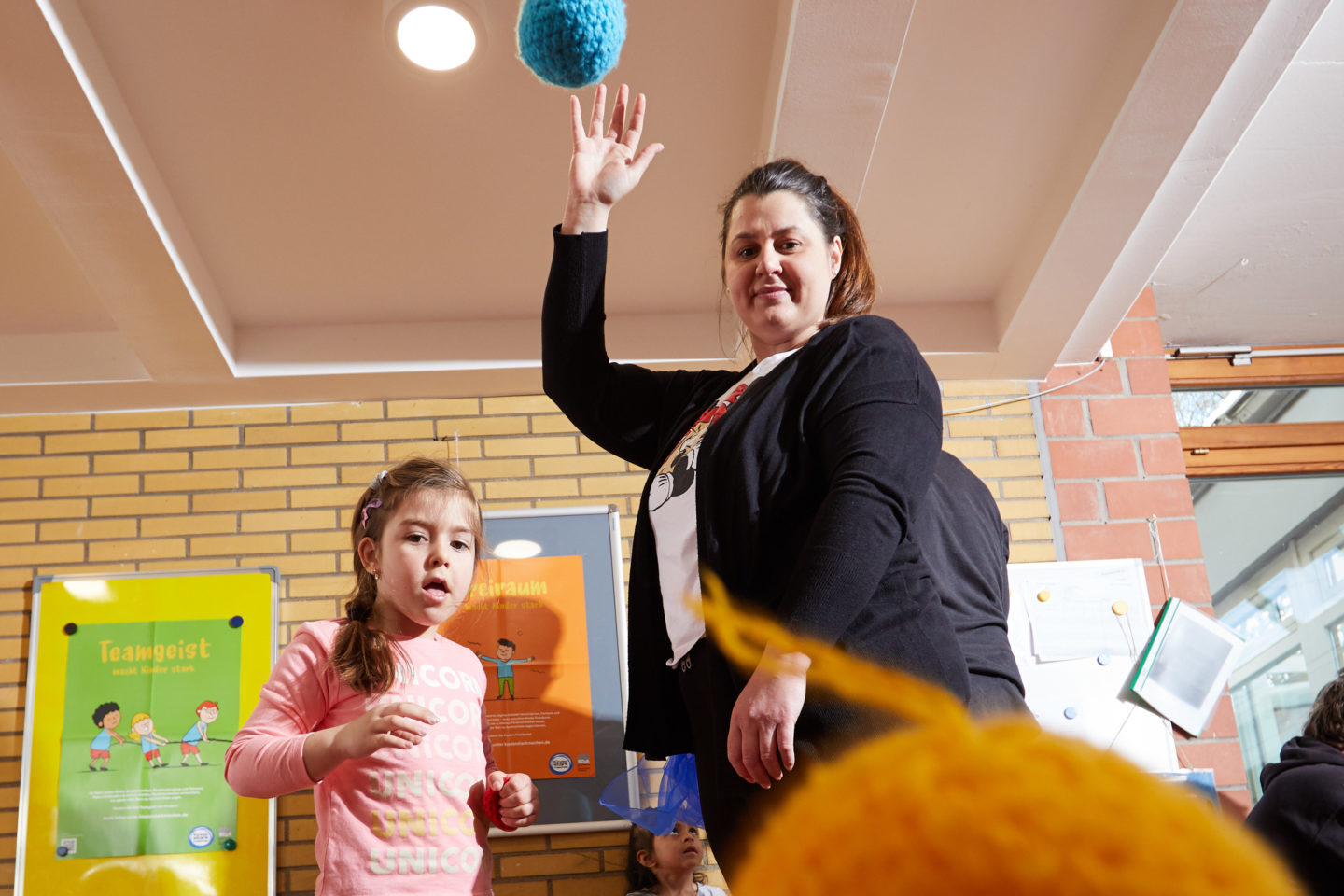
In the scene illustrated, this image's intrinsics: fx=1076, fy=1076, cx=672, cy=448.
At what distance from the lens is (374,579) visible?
6.35 ft

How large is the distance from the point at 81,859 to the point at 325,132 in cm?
207

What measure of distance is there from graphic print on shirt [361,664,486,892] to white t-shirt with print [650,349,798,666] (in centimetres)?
66

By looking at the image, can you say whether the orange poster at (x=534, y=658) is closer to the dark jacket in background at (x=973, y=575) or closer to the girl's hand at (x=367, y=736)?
the girl's hand at (x=367, y=736)

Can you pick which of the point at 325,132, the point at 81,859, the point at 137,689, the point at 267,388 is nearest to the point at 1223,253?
the point at 325,132

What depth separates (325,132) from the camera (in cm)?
258

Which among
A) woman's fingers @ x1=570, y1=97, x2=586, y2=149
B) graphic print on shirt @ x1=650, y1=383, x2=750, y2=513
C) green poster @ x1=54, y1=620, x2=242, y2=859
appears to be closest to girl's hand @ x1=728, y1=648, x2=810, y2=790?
graphic print on shirt @ x1=650, y1=383, x2=750, y2=513

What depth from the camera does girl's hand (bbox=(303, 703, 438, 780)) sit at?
4.58 ft

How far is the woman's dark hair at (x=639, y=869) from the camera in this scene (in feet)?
9.43

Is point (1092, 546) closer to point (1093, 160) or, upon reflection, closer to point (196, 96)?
point (1093, 160)

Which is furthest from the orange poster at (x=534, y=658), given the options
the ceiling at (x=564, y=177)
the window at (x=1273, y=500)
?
the window at (x=1273, y=500)

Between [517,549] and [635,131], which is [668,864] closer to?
[517,549]

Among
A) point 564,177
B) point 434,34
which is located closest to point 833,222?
point 434,34

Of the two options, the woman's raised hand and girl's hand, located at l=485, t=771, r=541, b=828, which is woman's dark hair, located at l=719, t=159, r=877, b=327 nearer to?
the woman's raised hand

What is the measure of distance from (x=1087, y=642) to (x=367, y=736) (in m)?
2.40
